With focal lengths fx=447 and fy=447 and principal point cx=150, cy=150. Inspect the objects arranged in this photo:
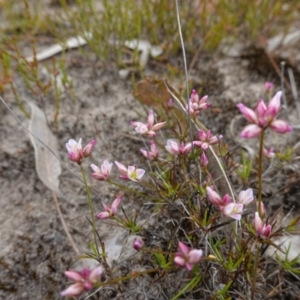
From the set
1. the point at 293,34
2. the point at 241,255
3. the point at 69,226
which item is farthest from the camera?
the point at 293,34

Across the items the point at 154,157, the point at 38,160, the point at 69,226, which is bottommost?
the point at 69,226

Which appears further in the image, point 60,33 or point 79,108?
point 60,33

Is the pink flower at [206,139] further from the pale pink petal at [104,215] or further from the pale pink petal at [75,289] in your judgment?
the pale pink petal at [75,289]

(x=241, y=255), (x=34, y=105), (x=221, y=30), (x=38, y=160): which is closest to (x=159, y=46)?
(x=221, y=30)

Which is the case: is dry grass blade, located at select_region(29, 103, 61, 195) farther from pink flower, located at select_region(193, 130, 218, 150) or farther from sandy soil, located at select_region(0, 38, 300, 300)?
pink flower, located at select_region(193, 130, 218, 150)

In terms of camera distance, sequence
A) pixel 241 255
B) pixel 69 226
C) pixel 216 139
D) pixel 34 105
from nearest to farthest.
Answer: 1. pixel 241 255
2. pixel 216 139
3. pixel 69 226
4. pixel 34 105

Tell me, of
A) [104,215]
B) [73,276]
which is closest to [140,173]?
[104,215]

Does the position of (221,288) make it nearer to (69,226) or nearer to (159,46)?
(69,226)

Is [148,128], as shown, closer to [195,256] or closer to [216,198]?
[216,198]
